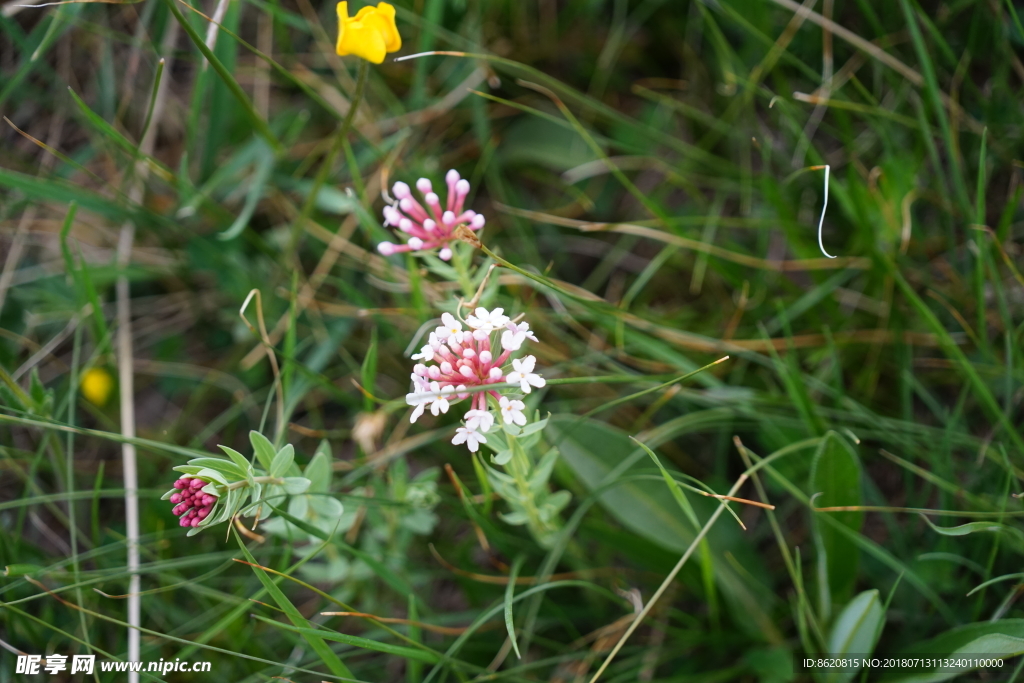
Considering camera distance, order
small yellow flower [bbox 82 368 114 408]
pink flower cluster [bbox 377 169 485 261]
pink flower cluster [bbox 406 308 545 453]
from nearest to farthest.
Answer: pink flower cluster [bbox 406 308 545 453] → pink flower cluster [bbox 377 169 485 261] → small yellow flower [bbox 82 368 114 408]

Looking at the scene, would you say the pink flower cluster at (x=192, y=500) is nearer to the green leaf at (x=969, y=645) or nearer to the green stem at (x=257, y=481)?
the green stem at (x=257, y=481)

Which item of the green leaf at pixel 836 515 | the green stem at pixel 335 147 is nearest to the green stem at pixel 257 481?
the green stem at pixel 335 147

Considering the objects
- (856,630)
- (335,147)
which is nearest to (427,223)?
(335,147)

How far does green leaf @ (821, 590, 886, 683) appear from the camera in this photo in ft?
5.77

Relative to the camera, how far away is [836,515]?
193 cm

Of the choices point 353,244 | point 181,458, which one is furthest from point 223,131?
point 181,458

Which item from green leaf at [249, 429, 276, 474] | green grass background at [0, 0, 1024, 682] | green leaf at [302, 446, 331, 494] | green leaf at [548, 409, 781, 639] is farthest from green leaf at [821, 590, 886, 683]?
green leaf at [249, 429, 276, 474]

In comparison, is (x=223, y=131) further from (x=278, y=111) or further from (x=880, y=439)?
(x=880, y=439)

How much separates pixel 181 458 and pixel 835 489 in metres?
2.09

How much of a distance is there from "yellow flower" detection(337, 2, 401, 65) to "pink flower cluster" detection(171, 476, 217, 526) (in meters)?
1.03

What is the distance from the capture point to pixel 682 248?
2.58m

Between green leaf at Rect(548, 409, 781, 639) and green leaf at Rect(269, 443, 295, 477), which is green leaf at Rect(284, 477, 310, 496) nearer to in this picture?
green leaf at Rect(269, 443, 295, 477)

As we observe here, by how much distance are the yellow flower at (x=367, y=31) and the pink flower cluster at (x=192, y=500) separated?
1031 millimetres

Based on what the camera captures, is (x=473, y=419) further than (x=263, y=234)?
No
